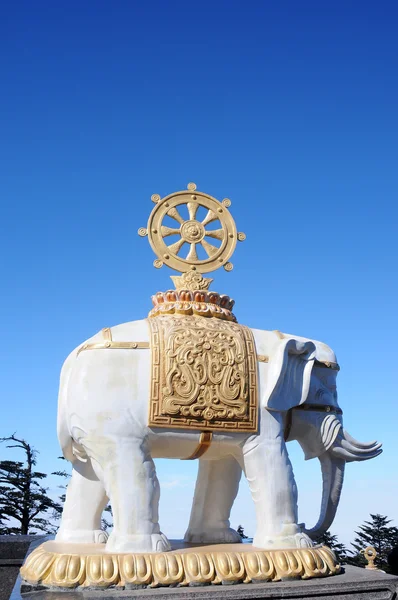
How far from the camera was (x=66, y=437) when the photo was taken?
4.08 metres

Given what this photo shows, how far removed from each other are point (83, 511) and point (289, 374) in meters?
1.69

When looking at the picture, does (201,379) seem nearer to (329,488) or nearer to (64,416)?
(64,416)

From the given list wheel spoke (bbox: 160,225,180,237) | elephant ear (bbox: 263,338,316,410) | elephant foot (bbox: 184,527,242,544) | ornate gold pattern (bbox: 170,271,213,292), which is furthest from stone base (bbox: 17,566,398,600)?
wheel spoke (bbox: 160,225,180,237)

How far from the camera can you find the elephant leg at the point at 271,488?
154 inches

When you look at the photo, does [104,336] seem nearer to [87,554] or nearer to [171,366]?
[171,366]

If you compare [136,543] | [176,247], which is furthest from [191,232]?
[136,543]

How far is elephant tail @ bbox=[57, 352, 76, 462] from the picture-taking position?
4055 millimetres

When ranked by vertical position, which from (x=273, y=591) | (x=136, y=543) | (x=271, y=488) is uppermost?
(x=271, y=488)

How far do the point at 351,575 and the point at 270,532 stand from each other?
58cm

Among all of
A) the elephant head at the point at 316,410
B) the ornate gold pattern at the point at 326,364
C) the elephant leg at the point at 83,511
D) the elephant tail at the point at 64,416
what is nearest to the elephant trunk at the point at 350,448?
the elephant head at the point at 316,410

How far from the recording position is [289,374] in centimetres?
411

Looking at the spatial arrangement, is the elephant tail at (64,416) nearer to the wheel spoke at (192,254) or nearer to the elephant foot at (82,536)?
the elephant foot at (82,536)

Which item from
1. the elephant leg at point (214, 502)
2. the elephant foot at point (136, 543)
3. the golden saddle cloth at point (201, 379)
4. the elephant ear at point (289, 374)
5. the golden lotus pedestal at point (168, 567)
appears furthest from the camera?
the elephant leg at point (214, 502)

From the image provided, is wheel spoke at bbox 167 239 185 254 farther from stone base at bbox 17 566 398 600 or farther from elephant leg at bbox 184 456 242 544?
stone base at bbox 17 566 398 600
